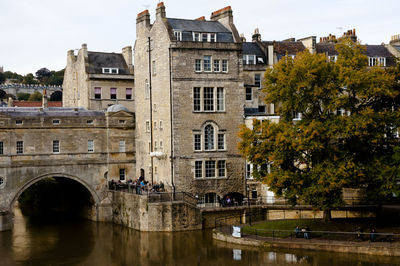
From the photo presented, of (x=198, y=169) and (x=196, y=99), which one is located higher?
(x=196, y=99)

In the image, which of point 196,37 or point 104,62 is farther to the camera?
point 104,62

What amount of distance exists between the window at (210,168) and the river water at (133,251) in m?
5.63

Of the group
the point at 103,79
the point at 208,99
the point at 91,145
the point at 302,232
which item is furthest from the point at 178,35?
the point at 302,232

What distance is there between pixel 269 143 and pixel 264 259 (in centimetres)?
784

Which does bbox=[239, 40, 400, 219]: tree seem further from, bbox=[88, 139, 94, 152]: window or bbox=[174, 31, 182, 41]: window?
bbox=[88, 139, 94, 152]: window

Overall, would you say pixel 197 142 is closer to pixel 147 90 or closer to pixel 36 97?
pixel 147 90

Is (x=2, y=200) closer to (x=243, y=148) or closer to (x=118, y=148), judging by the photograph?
(x=118, y=148)

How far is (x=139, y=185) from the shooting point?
49.5m

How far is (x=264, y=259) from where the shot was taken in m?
36.6

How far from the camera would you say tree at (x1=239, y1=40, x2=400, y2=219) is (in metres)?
38.9

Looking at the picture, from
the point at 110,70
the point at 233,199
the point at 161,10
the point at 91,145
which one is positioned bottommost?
the point at 233,199

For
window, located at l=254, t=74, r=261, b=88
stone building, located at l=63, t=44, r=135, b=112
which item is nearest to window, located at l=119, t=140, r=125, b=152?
stone building, located at l=63, t=44, r=135, b=112

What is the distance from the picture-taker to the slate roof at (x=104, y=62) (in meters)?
60.8

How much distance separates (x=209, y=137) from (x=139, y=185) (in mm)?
6677
